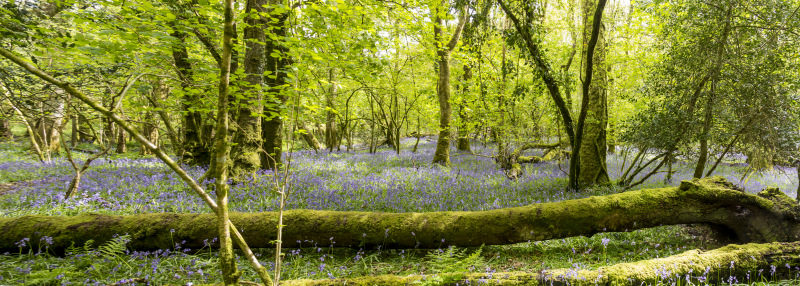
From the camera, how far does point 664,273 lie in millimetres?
2848

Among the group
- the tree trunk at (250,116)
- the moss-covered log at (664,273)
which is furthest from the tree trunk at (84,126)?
the moss-covered log at (664,273)

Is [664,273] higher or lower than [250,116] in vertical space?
lower

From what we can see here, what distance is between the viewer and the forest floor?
3.47 metres

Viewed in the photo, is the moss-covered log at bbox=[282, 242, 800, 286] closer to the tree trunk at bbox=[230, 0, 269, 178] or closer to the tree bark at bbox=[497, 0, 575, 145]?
the tree bark at bbox=[497, 0, 575, 145]

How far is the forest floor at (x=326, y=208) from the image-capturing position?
347cm

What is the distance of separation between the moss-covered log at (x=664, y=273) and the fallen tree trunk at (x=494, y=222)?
0.93 meters

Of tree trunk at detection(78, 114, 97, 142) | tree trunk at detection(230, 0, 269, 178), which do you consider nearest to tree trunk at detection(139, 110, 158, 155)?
tree trunk at detection(78, 114, 97, 142)

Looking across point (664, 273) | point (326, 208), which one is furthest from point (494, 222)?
point (326, 208)

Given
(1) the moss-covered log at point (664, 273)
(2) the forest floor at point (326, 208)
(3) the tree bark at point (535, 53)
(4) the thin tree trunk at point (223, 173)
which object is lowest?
(2) the forest floor at point (326, 208)

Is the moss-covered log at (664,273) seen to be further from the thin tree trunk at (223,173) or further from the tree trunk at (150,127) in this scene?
the tree trunk at (150,127)

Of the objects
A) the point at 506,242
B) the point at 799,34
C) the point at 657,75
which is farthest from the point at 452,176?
the point at 799,34

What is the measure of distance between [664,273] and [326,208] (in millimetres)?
5046

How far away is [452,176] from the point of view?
9.27 metres

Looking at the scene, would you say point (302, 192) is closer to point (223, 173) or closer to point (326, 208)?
point (326, 208)
